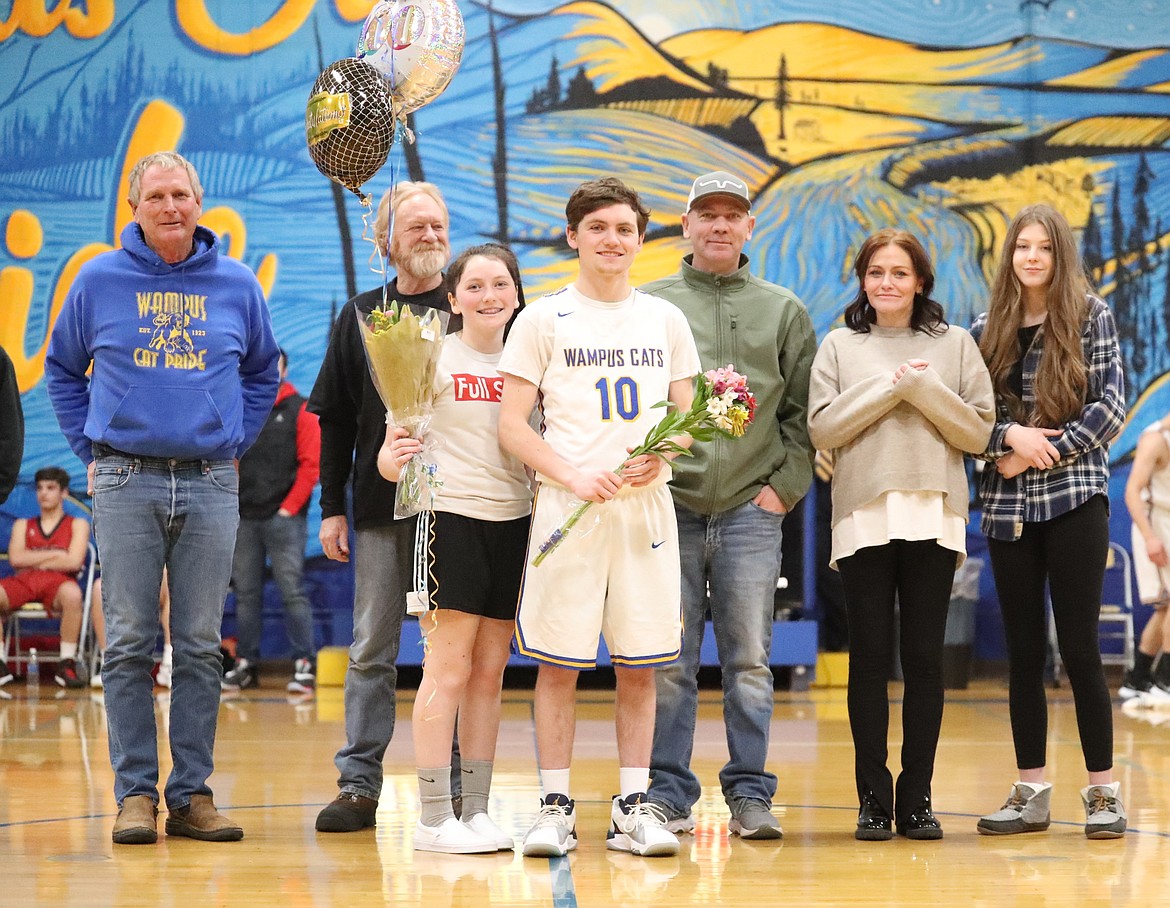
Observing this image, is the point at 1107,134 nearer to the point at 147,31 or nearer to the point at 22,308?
the point at 147,31

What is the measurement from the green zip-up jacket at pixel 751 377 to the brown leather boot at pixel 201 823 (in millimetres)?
1459

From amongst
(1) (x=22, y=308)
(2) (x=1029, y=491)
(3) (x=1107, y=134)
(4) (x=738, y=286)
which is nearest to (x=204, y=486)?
(4) (x=738, y=286)

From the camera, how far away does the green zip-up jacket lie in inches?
153

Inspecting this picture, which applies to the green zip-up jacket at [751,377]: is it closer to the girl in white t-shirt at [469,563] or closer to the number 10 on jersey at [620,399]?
the number 10 on jersey at [620,399]

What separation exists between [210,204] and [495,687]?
6398 millimetres

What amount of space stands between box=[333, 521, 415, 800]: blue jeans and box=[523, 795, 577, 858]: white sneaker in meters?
0.58

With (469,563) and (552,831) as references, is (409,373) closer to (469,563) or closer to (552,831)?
(469,563)

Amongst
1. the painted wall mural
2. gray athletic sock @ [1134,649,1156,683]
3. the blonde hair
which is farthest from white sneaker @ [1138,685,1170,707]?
the blonde hair

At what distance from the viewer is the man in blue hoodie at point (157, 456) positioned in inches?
145

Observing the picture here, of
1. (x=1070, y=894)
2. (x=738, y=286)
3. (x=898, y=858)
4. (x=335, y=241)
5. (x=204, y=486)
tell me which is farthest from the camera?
(x=335, y=241)

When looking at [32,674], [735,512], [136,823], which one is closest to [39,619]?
[32,674]

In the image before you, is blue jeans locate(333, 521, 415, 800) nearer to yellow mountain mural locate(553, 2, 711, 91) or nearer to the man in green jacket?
the man in green jacket

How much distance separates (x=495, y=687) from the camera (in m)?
3.65

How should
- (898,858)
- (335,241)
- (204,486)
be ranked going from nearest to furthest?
(898,858) → (204,486) → (335,241)
